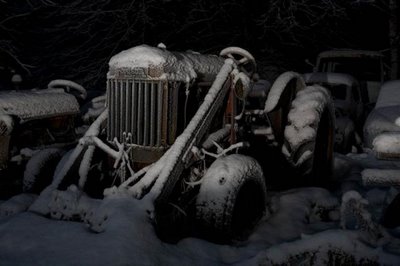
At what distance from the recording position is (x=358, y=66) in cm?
1423

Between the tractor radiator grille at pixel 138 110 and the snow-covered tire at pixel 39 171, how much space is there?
51.6 inches

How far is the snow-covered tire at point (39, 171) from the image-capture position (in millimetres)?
4961

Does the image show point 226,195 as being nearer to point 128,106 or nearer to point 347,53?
point 128,106

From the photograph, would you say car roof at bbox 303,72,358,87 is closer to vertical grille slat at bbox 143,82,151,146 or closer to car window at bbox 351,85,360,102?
car window at bbox 351,85,360,102

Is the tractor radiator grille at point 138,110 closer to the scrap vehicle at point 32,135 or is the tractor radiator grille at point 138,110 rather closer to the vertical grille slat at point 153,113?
the vertical grille slat at point 153,113

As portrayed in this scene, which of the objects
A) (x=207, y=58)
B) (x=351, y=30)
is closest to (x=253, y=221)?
(x=207, y=58)

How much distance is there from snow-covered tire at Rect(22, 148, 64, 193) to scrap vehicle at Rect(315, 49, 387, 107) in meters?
9.91

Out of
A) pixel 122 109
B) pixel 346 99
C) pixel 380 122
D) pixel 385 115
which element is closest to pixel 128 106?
pixel 122 109

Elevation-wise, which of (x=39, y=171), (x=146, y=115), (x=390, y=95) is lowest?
(x=39, y=171)

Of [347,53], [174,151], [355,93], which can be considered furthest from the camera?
[347,53]

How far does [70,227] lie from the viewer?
126 inches

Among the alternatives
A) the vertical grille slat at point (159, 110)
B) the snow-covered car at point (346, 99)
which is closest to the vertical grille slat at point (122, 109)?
the vertical grille slat at point (159, 110)

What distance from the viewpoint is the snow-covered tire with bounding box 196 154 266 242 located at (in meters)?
3.74

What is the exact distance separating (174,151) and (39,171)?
1.98 metres
